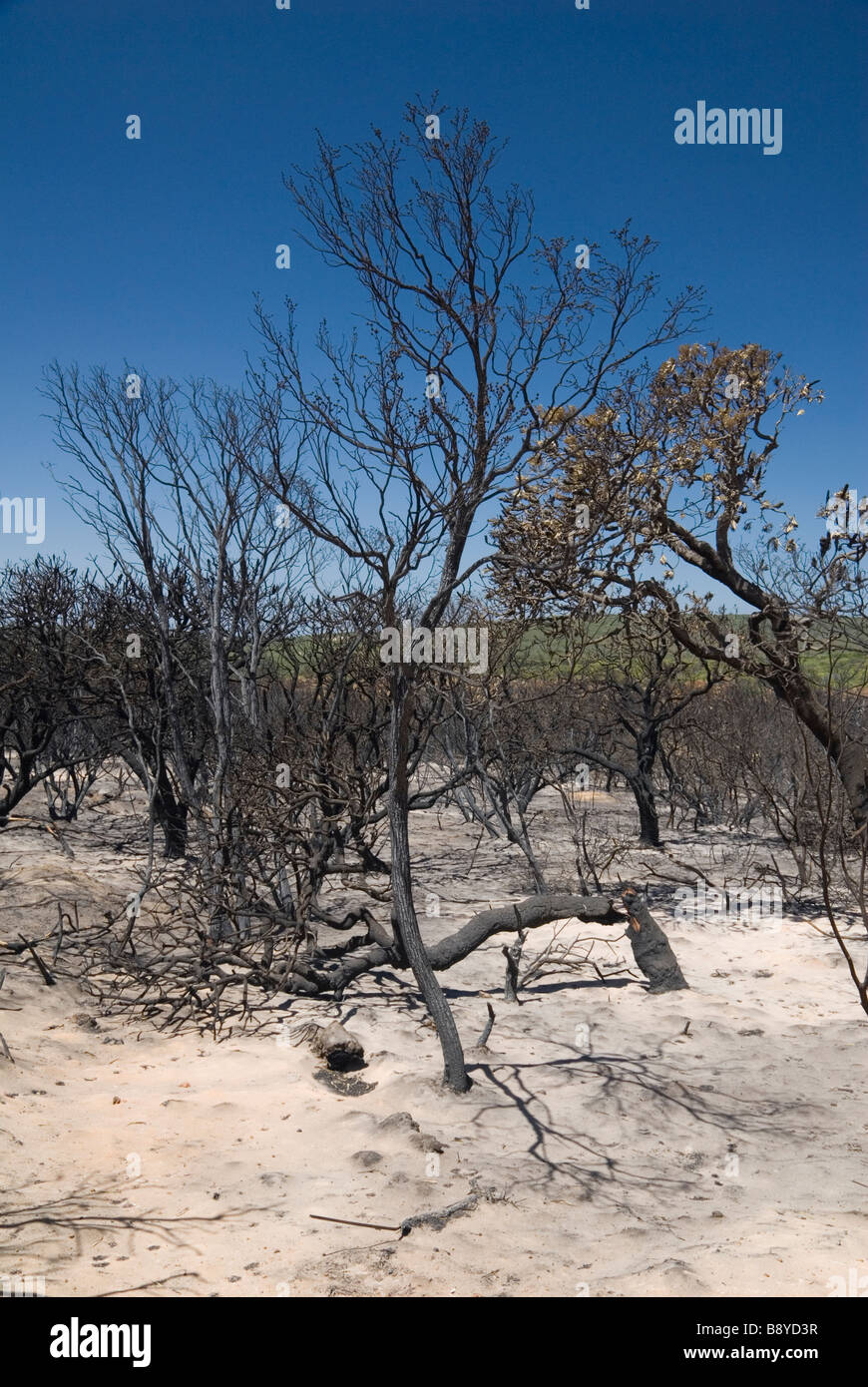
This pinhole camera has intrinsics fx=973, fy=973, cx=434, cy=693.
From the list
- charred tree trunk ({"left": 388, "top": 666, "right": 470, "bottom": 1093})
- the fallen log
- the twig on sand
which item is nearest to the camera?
charred tree trunk ({"left": 388, "top": 666, "right": 470, "bottom": 1093})

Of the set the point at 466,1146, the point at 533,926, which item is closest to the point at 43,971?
the point at 466,1146

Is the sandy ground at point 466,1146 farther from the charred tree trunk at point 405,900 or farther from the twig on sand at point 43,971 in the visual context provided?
the charred tree trunk at point 405,900

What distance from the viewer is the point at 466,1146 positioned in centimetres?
588

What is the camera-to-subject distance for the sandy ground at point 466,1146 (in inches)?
164

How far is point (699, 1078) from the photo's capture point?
23.6ft

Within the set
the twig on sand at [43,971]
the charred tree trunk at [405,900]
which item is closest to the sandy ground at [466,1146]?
the twig on sand at [43,971]

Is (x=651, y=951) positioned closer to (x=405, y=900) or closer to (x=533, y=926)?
(x=533, y=926)

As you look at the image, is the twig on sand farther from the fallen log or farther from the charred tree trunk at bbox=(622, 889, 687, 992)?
the charred tree trunk at bbox=(622, 889, 687, 992)

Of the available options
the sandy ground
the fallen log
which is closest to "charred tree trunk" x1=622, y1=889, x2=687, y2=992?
the fallen log

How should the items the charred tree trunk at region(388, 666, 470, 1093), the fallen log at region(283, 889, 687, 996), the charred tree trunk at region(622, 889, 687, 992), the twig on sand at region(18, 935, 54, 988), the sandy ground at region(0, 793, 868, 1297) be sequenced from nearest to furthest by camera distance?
the sandy ground at region(0, 793, 868, 1297) → the charred tree trunk at region(388, 666, 470, 1093) → the twig on sand at region(18, 935, 54, 988) → the fallen log at region(283, 889, 687, 996) → the charred tree trunk at region(622, 889, 687, 992)

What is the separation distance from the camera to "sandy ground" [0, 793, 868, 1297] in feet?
13.7

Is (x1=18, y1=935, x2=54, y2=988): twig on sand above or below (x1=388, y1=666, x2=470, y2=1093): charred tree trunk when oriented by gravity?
below
